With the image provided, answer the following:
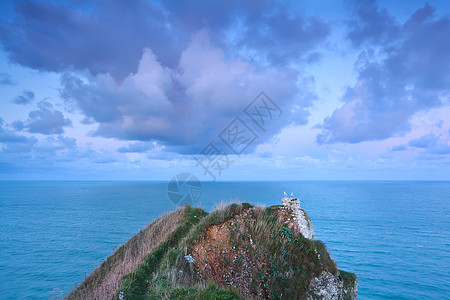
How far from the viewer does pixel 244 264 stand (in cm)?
1315

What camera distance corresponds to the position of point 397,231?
201ft

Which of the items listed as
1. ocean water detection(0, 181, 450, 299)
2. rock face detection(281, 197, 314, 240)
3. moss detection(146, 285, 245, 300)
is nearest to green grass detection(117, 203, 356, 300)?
rock face detection(281, 197, 314, 240)

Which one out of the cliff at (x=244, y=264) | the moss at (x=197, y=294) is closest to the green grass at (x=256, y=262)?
the cliff at (x=244, y=264)

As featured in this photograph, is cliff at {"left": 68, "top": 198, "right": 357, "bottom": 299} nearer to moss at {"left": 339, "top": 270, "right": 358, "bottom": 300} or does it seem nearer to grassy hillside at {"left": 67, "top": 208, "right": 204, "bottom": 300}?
moss at {"left": 339, "top": 270, "right": 358, "bottom": 300}

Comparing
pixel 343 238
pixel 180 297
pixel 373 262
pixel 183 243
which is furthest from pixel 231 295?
pixel 343 238

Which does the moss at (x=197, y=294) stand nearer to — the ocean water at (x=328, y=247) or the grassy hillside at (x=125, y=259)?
the grassy hillside at (x=125, y=259)

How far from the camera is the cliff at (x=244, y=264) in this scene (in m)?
12.2

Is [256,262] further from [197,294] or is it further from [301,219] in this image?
[197,294]

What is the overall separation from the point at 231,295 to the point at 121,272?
870cm

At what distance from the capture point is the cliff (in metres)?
12.2

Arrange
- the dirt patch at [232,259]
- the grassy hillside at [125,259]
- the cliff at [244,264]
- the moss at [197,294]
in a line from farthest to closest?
the grassy hillside at [125,259]
the dirt patch at [232,259]
the cliff at [244,264]
the moss at [197,294]

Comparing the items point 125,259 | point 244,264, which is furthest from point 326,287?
point 125,259

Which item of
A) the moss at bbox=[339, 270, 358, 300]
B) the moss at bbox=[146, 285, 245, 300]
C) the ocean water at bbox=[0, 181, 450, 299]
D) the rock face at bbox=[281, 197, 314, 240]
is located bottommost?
the ocean water at bbox=[0, 181, 450, 299]

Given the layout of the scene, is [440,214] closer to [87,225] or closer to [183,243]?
[183,243]
